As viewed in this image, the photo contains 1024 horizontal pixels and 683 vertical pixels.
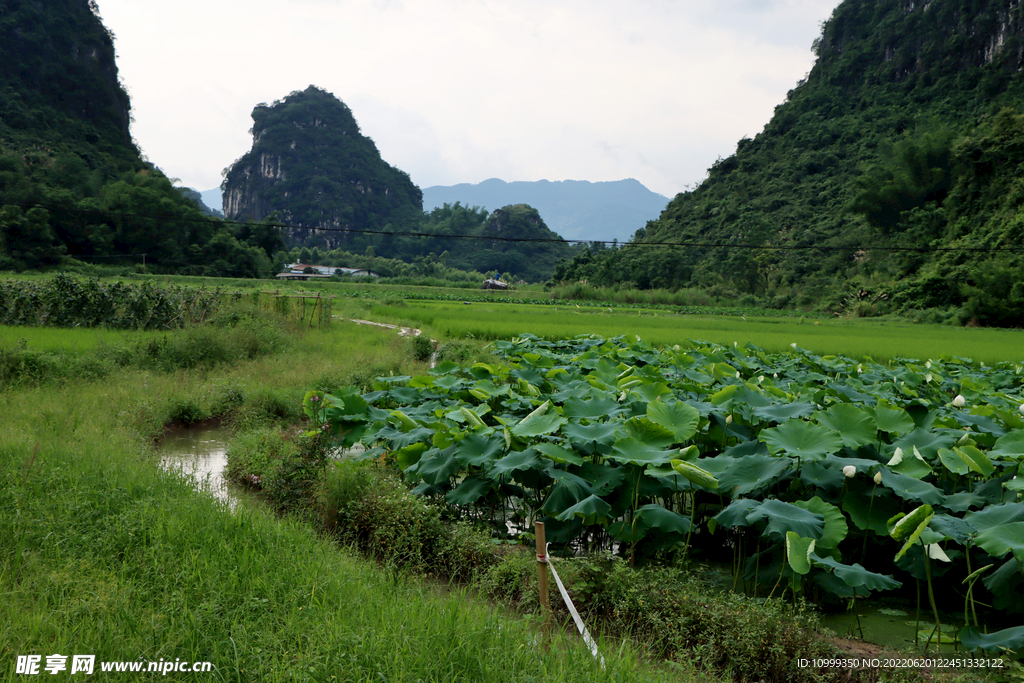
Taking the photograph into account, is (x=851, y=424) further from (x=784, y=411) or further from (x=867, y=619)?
(x=867, y=619)

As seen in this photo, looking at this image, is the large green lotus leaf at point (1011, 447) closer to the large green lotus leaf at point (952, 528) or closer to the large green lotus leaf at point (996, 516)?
the large green lotus leaf at point (996, 516)

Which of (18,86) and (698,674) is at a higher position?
(18,86)

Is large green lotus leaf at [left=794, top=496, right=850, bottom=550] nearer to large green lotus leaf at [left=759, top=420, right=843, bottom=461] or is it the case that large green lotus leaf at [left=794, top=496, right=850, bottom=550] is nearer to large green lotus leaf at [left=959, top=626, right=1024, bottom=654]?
large green lotus leaf at [left=759, top=420, right=843, bottom=461]

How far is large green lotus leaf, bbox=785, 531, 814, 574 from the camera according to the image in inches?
98.2

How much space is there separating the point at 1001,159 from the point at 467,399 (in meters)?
36.0

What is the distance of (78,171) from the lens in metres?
41.3

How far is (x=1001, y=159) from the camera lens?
29.1 meters

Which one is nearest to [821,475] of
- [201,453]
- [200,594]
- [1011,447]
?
[1011,447]

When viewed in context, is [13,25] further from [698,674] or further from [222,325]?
[698,674]

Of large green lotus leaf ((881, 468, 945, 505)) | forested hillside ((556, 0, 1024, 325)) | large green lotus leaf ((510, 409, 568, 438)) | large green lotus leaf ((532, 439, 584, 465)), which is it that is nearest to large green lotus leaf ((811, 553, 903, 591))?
large green lotus leaf ((881, 468, 945, 505))

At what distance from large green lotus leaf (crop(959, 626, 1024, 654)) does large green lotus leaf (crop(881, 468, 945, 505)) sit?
64cm

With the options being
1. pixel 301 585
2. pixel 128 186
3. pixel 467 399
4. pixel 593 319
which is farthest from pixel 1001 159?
pixel 128 186

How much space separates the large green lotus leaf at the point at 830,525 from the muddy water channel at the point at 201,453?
4.38 m

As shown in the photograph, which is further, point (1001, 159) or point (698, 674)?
point (1001, 159)
